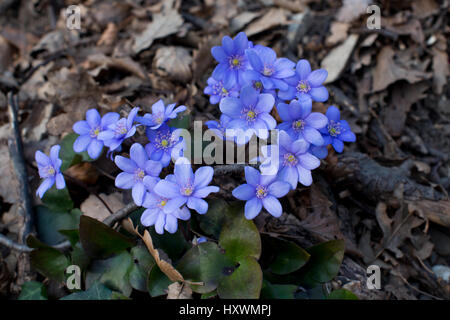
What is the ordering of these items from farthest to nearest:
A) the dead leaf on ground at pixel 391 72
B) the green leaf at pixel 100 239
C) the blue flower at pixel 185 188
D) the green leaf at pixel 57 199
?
1. the dead leaf on ground at pixel 391 72
2. the green leaf at pixel 57 199
3. the green leaf at pixel 100 239
4. the blue flower at pixel 185 188

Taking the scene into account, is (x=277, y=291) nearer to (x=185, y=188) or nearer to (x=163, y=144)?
(x=185, y=188)

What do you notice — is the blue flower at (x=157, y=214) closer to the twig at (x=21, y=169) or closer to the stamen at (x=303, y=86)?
the stamen at (x=303, y=86)

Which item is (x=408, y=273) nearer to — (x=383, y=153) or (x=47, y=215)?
(x=383, y=153)

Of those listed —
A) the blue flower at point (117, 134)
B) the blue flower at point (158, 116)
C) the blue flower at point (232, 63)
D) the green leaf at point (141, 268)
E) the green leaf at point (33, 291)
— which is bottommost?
the green leaf at point (33, 291)

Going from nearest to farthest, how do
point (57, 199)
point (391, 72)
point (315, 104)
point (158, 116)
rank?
point (158, 116) < point (57, 199) < point (315, 104) < point (391, 72)

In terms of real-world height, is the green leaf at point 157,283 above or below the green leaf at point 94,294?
above

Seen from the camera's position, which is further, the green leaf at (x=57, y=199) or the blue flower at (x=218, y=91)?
the green leaf at (x=57, y=199)

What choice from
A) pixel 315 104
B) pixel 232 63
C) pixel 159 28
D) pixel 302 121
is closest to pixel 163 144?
pixel 232 63

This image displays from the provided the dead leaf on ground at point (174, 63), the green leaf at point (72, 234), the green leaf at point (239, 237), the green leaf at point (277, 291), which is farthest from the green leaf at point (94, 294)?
the dead leaf on ground at point (174, 63)
